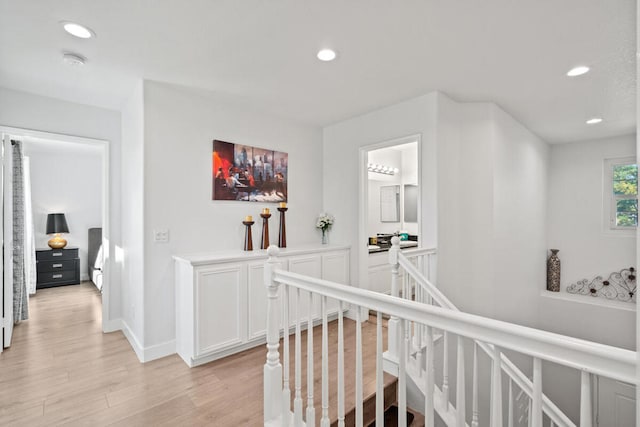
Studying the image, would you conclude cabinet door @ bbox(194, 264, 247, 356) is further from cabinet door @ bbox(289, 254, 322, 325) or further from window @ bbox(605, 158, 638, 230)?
window @ bbox(605, 158, 638, 230)

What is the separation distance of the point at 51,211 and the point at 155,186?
4.40 meters

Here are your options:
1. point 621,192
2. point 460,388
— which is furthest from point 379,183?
point 460,388

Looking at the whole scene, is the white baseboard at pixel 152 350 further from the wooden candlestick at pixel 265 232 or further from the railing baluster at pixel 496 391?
the railing baluster at pixel 496 391

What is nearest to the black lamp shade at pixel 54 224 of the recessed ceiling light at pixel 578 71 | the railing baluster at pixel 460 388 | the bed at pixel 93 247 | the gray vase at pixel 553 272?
the bed at pixel 93 247

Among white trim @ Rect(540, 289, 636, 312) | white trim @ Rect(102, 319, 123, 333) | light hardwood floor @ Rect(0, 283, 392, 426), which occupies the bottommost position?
white trim @ Rect(540, 289, 636, 312)

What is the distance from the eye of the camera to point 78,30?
2.03 metres

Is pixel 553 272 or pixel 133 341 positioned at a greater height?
pixel 553 272

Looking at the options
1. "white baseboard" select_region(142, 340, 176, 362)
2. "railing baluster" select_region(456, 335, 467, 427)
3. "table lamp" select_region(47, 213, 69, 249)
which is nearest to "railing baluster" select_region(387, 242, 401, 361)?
"railing baluster" select_region(456, 335, 467, 427)

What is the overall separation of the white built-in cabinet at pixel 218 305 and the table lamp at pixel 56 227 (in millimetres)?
4206

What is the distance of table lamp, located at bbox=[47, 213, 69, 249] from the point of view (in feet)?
17.9

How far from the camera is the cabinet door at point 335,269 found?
363 cm

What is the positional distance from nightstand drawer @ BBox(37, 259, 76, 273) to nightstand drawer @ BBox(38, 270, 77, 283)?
5 centimetres

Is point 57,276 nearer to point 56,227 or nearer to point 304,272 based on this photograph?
point 56,227

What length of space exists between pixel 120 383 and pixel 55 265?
4.28 meters
